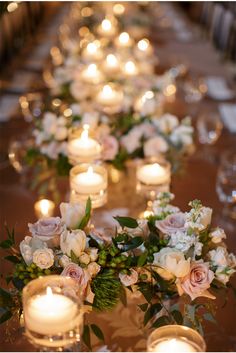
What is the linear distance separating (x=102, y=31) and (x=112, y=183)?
120 inches

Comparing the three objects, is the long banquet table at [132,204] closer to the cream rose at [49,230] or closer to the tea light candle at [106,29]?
the cream rose at [49,230]

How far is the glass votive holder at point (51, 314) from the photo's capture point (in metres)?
1.31

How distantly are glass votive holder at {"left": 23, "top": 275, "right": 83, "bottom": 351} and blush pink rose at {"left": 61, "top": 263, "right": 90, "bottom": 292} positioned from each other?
0.08m

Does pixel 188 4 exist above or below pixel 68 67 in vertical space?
below

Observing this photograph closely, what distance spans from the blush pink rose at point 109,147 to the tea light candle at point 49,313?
1.27 meters

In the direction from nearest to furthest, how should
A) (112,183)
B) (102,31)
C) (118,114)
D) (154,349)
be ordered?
(154,349) → (112,183) → (118,114) → (102,31)

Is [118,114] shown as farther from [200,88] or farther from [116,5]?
[116,5]

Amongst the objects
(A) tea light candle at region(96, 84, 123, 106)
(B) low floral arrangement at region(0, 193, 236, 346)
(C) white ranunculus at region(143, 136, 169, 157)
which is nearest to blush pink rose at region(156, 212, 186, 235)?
(B) low floral arrangement at region(0, 193, 236, 346)

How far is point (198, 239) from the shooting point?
1.63 meters

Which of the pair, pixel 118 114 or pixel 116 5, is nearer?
pixel 118 114

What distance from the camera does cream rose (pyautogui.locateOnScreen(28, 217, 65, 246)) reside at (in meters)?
1.60

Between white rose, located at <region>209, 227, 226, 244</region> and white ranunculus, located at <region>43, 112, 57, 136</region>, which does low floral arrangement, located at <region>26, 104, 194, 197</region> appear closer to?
white ranunculus, located at <region>43, 112, 57, 136</region>

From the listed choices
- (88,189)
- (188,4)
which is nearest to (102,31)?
(88,189)

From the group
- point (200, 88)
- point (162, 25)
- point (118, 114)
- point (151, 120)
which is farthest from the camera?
point (162, 25)
